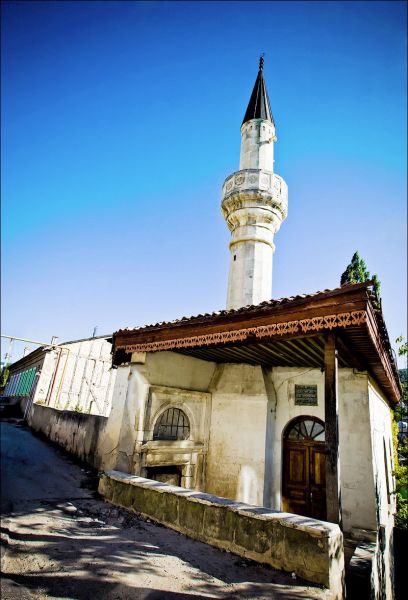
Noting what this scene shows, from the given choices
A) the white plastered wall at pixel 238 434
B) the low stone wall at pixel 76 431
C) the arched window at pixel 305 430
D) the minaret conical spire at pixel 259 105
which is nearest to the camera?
the arched window at pixel 305 430

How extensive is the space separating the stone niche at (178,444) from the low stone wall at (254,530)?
1.76 meters

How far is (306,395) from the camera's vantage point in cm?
723

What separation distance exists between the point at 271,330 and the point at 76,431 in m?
6.22

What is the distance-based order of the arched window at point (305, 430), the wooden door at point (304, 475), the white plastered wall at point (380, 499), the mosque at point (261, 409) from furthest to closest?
the arched window at point (305, 430) → the wooden door at point (304, 475) → the white plastered wall at point (380, 499) → the mosque at point (261, 409)

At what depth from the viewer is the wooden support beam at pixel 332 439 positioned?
377 centimetres

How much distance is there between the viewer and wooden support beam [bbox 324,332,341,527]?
3773mm

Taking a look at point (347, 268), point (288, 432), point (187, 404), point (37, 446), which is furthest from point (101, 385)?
point (347, 268)

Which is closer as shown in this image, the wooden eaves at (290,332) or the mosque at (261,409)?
the wooden eaves at (290,332)

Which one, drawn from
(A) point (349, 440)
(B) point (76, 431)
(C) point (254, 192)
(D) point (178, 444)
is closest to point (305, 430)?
(A) point (349, 440)

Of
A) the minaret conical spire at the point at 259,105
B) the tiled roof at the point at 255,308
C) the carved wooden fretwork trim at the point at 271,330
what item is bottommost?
the carved wooden fretwork trim at the point at 271,330

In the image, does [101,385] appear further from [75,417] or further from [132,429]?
[132,429]

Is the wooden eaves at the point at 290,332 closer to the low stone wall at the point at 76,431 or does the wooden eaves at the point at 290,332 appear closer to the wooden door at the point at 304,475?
the wooden door at the point at 304,475

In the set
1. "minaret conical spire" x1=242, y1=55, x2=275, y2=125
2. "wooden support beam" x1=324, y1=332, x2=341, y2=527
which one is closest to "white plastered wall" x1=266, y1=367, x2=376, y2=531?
"wooden support beam" x1=324, y1=332, x2=341, y2=527

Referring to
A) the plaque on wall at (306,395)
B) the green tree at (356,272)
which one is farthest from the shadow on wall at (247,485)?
the green tree at (356,272)
